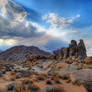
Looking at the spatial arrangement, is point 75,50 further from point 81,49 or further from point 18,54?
point 18,54

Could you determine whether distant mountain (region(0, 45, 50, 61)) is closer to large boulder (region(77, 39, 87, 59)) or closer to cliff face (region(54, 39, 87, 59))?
cliff face (region(54, 39, 87, 59))

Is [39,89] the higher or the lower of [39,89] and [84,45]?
the lower

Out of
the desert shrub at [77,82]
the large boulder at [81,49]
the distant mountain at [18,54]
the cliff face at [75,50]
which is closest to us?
the desert shrub at [77,82]

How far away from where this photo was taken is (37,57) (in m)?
50.4

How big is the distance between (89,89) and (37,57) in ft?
143

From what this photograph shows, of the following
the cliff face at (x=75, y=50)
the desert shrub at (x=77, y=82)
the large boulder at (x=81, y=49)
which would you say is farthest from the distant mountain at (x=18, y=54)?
the desert shrub at (x=77, y=82)

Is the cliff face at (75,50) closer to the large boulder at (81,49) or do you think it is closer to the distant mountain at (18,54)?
the large boulder at (81,49)

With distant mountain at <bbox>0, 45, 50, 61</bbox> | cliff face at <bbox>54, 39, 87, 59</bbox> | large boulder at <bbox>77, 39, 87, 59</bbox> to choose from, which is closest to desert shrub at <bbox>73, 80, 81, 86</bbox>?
cliff face at <bbox>54, 39, 87, 59</bbox>

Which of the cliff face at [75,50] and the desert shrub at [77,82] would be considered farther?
the cliff face at [75,50]

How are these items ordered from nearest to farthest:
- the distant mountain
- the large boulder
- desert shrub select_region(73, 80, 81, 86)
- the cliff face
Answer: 1. desert shrub select_region(73, 80, 81, 86)
2. the large boulder
3. the cliff face
4. the distant mountain

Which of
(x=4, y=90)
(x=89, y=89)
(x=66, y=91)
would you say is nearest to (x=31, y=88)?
(x=4, y=90)

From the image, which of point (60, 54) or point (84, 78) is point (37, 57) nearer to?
point (60, 54)

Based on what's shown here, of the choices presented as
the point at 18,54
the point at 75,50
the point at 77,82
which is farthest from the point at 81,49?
the point at 18,54

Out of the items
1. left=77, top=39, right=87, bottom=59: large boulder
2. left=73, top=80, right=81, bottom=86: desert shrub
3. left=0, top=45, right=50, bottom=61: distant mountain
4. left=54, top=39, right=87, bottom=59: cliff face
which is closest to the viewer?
left=73, top=80, right=81, bottom=86: desert shrub
